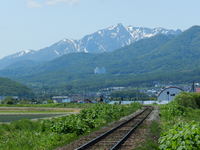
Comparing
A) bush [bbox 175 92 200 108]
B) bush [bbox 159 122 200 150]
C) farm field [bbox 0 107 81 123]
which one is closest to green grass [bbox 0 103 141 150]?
bush [bbox 159 122 200 150]

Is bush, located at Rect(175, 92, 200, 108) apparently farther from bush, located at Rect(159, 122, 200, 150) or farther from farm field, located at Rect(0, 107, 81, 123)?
bush, located at Rect(159, 122, 200, 150)

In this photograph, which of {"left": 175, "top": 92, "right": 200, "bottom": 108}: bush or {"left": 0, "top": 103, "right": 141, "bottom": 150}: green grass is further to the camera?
{"left": 175, "top": 92, "right": 200, "bottom": 108}: bush

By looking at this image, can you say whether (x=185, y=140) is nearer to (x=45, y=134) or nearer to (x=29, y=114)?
(x=45, y=134)

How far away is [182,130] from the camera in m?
13.6

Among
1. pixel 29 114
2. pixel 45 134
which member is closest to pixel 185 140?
pixel 45 134

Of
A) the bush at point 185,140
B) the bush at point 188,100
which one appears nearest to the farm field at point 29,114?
the bush at point 188,100

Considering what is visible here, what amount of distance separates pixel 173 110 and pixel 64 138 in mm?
25483

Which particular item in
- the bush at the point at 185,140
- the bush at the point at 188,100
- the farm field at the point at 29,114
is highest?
the bush at the point at 188,100

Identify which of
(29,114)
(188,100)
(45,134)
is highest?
(188,100)

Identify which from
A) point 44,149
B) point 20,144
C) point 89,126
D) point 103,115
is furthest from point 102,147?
point 103,115

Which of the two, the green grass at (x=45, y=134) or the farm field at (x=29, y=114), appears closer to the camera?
the green grass at (x=45, y=134)

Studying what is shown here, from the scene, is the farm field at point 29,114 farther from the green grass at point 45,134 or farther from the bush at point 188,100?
the green grass at point 45,134

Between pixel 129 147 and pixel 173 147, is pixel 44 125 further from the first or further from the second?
pixel 173 147

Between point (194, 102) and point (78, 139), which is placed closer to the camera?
point (78, 139)
